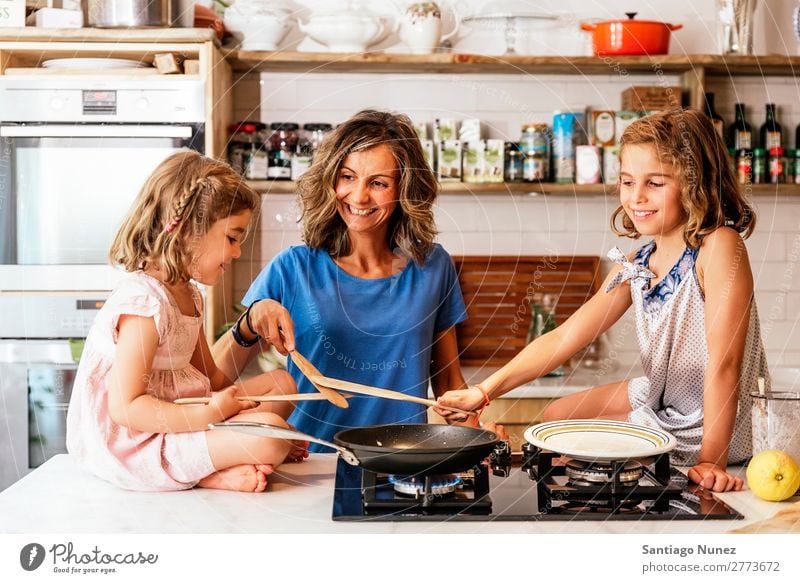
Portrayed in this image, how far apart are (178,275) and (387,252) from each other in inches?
15.8

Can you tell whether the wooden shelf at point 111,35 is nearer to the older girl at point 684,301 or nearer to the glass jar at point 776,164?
the older girl at point 684,301

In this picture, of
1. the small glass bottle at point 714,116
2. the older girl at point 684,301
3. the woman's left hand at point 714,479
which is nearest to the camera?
the woman's left hand at point 714,479

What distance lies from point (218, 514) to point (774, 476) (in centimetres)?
51

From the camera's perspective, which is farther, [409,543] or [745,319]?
[745,319]

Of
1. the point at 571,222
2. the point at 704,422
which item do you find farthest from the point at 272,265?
the point at 571,222

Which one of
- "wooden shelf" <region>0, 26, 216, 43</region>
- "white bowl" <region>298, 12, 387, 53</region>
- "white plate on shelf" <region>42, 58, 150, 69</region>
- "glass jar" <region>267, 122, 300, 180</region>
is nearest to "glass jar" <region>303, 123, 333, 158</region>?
"glass jar" <region>267, 122, 300, 180</region>

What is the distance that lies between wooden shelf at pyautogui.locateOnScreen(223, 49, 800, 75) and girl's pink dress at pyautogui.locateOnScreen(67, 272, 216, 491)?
104 cm

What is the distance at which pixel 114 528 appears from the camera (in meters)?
0.83

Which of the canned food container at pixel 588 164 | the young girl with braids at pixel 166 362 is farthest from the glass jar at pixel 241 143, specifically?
the young girl with braids at pixel 166 362

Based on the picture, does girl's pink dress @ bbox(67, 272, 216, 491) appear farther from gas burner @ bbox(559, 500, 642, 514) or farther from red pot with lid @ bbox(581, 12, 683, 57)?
red pot with lid @ bbox(581, 12, 683, 57)

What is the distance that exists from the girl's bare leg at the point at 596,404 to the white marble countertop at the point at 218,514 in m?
0.35

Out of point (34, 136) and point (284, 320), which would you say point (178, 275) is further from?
point (34, 136)

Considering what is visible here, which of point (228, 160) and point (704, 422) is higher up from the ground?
point (228, 160)

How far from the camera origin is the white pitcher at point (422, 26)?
6.35 feet
